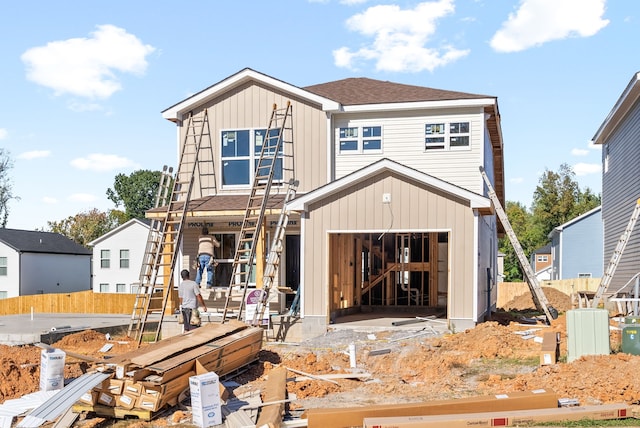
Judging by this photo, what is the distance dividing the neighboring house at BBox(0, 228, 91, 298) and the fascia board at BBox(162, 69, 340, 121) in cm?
Answer: 2545

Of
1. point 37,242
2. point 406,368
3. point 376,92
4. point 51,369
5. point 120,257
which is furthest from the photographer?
point 37,242

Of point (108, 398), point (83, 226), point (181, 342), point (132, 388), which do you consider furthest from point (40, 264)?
point (132, 388)

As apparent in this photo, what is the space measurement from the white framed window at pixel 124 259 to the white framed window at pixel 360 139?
25.1m

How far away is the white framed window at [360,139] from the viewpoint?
21250 millimetres

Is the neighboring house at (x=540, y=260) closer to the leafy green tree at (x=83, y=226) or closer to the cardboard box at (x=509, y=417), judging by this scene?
the leafy green tree at (x=83, y=226)

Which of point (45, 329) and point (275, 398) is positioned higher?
point (275, 398)

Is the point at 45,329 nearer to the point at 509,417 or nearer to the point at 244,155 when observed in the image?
the point at 244,155

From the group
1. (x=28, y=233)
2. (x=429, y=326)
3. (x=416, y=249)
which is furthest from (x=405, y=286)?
(x=28, y=233)

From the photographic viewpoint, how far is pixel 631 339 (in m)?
13.1

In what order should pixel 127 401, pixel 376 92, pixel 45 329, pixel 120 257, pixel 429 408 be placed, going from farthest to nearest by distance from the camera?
1. pixel 120 257
2. pixel 376 92
3. pixel 45 329
4. pixel 127 401
5. pixel 429 408

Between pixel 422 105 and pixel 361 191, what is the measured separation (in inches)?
159

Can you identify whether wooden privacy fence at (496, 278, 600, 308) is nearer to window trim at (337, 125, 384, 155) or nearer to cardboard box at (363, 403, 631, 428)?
window trim at (337, 125, 384, 155)

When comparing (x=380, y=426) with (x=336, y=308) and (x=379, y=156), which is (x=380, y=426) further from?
(x=379, y=156)

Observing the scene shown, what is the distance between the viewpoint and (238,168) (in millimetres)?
21875
